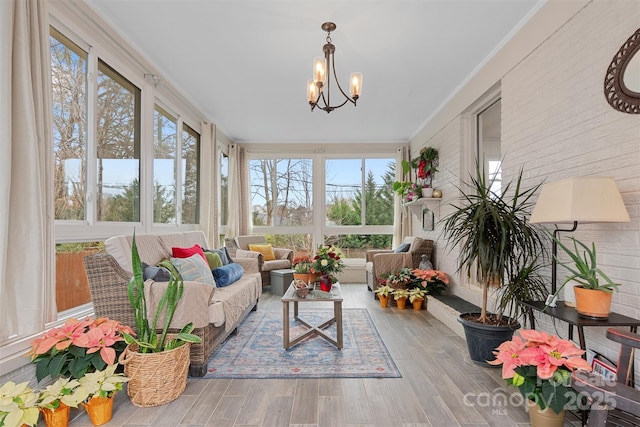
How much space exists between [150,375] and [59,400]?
0.43 metres

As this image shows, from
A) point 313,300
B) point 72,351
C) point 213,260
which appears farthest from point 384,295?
point 72,351

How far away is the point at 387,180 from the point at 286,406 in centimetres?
539

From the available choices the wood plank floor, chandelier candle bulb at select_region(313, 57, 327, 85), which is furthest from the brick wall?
chandelier candle bulb at select_region(313, 57, 327, 85)

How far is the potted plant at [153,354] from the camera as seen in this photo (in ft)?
6.63

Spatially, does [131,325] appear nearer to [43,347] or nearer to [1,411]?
[43,347]

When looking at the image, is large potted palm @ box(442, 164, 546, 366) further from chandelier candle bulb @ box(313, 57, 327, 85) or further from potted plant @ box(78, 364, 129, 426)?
potted plant @ box(78, 364, 129, 426)

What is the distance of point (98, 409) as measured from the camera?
6.03ft

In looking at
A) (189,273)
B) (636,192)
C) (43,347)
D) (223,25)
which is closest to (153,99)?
(223,25)

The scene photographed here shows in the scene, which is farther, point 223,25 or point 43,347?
point 223,25

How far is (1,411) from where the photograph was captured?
1.54 m

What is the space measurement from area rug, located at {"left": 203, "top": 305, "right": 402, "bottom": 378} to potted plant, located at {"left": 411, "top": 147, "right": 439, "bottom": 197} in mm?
2432

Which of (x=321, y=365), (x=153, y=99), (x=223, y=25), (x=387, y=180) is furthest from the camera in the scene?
(x=387, y=180)

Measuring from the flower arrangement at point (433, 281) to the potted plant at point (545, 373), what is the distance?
253 centimetres

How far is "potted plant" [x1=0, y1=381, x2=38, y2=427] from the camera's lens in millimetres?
1537
